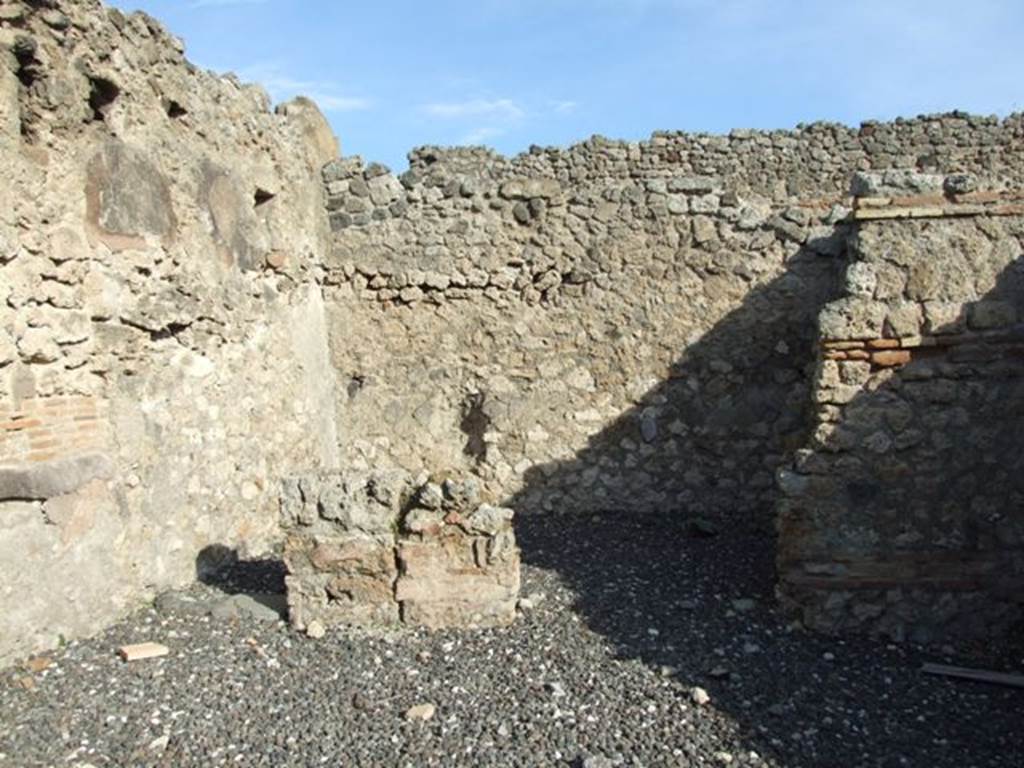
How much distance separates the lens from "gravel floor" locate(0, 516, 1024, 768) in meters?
3.51

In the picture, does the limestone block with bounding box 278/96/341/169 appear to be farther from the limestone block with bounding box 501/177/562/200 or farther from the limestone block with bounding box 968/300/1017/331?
the limestone block with bounding box 968/300/1017/331

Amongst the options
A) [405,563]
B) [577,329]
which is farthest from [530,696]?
[577,329]

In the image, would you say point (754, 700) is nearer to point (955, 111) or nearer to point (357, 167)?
point (357, 167)

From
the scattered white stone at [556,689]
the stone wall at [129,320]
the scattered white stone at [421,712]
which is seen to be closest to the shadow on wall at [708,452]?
the scattered white stone at [556,689]

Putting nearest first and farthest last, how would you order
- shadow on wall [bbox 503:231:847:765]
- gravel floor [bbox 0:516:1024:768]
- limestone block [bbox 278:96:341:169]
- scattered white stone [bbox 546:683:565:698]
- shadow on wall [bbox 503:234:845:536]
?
gravel floor [bbox 0:516:1024:768] < scattered white stone [bbox 546:683:565:698] < shadow on wall [bbox 503:231:847:765] < shadow on wall [bbox 503:234:845:536] < limestone block [bbox 278:96:341:169]

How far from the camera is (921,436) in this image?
4.67 metres

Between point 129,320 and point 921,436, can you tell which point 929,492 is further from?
point 129,320

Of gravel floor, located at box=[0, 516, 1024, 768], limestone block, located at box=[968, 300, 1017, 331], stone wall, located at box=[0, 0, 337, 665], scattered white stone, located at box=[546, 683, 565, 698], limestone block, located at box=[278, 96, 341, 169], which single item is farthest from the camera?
limestone block, located at box=[278, 96, 341, 169]

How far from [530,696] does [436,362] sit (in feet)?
13.2

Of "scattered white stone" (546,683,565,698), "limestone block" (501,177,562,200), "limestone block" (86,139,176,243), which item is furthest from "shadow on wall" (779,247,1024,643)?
"limestone block" (86,139,176,243)

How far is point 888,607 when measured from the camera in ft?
15.4

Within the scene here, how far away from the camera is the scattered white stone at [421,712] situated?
377 centimetres

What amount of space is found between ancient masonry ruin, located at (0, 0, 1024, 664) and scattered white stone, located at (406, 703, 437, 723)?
0.91 metres

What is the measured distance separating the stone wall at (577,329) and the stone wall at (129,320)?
867 millimetres
